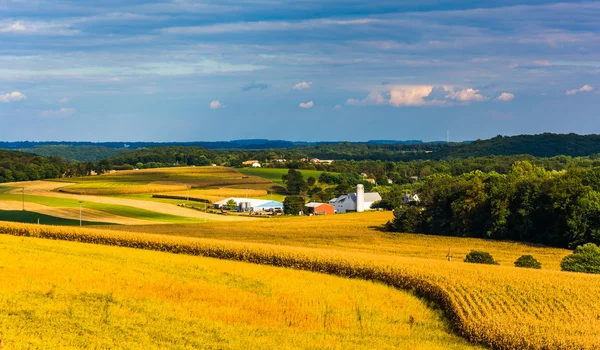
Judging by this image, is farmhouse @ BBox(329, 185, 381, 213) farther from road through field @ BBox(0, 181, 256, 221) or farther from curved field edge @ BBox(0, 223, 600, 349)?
curved field edge @ BBox(0, 223, 600, 349)

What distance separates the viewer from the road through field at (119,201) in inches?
3344

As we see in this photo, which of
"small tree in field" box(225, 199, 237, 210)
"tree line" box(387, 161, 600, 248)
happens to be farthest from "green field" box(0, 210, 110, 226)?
"tree line" box(387, 161, 600, 248)

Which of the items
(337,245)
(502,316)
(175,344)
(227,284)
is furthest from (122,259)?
(337,245)

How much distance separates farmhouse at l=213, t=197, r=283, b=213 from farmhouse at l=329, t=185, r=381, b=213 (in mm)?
10076

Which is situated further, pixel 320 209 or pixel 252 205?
pixel 320 209

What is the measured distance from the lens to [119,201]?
9594 centimetres

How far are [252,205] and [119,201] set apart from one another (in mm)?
17932

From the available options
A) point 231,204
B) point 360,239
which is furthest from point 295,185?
point 360,239

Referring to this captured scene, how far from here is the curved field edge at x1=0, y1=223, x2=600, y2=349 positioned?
20500 millimetres

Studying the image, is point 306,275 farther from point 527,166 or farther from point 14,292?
point 527,166

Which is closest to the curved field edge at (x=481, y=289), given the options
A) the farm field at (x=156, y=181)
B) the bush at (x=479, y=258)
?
the bush at (x=479, y=258)

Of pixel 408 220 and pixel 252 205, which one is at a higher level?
pixel 408 220

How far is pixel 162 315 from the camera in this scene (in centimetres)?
2231

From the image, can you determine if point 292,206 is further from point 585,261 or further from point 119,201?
point 585,261
